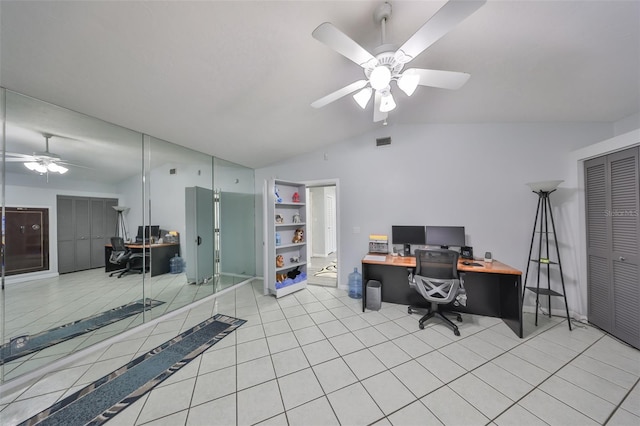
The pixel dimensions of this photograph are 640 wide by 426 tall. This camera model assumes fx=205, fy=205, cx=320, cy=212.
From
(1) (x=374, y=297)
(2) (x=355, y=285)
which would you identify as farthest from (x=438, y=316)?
(2) (x=355, y=285)

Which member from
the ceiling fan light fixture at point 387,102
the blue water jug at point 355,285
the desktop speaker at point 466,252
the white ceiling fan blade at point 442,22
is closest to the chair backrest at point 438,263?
the desktop speaker at point 466,252

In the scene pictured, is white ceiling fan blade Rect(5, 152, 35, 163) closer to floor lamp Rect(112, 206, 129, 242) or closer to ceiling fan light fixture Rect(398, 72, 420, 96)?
floor lamp Rect(112, 206, 129, 242)

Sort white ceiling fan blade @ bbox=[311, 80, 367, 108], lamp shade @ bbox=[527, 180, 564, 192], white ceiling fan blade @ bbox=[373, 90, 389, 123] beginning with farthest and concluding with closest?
lamp shade @ bbox=[527, 180, 564, 192], white ceiling fan blade @ bbox=[373, 90, 389, 123], white ceiling fan blade @ bbox=[311, 80, 367, 108]

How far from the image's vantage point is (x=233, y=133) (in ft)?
10.1

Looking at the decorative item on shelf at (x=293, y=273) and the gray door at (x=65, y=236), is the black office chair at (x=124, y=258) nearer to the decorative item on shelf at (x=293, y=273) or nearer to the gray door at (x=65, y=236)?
the gray door at (x=65, y=236)

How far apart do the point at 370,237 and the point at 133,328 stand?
360 centimetres

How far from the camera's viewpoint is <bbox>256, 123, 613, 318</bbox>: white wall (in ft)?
9.53

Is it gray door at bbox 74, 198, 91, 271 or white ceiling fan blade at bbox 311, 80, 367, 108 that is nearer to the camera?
white ceiling fan blade at bbox 311, 80, 367, 108

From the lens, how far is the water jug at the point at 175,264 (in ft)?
11.2

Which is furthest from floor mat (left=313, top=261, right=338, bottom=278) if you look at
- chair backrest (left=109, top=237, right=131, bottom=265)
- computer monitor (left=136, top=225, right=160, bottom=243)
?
chair backrest (left=109, top=237, right=131, bottom=265)

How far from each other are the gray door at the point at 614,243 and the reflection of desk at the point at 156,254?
18.9 feet

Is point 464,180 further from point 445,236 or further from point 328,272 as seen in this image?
point 328,272

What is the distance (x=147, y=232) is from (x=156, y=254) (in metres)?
0.43

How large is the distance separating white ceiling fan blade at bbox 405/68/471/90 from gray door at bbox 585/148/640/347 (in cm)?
232
